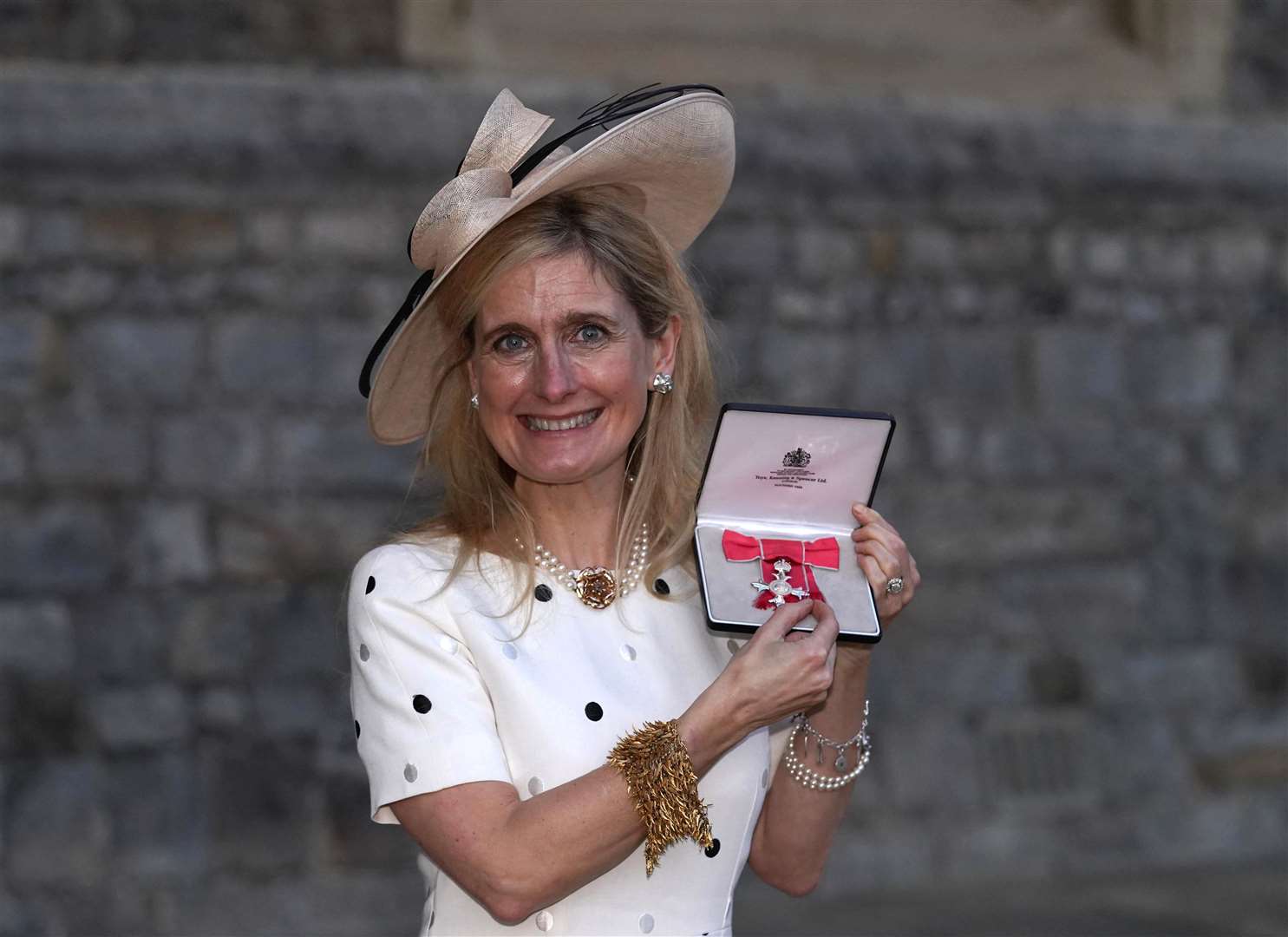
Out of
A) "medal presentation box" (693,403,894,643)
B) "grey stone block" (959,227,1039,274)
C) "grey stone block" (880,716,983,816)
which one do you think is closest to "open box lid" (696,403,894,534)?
"medal presentation box" (693,403,894,643)

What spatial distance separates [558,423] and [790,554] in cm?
37

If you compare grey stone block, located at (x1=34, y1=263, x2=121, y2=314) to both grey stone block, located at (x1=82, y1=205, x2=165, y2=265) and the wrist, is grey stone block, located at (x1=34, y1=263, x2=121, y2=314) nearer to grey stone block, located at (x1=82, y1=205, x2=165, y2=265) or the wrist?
grey stone block, located at (x1=82, y1=205, x2=165, y2=265)

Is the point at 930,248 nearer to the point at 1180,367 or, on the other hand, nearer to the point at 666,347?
the point at 1180,367

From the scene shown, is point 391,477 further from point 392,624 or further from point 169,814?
point 392,624

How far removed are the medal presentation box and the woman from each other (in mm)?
55

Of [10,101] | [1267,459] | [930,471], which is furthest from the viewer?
[1267,459]

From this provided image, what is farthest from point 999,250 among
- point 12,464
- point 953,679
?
point 12,464

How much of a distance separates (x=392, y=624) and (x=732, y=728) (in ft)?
1.48

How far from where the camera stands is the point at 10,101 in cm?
454

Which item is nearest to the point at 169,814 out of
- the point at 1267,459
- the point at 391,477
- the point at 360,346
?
the point at 391,477

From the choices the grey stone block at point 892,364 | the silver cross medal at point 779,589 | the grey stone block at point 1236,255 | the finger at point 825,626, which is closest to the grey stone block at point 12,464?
the grey stone block at point 892,364

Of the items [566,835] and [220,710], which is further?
[220,710]

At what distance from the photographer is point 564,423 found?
218 cm

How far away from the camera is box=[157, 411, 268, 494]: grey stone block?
4.76 meters
